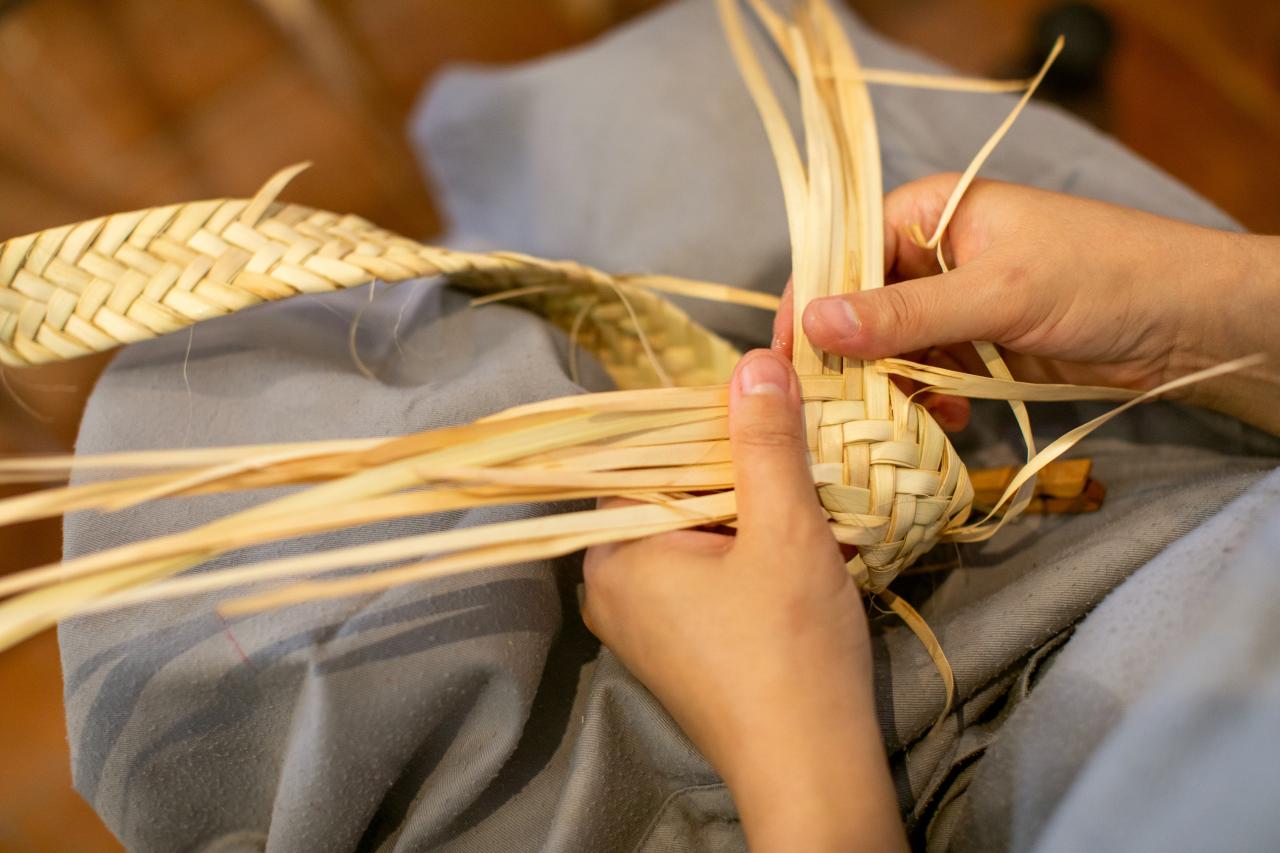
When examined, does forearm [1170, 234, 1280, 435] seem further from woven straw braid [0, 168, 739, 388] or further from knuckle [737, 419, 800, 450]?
woven straw braid [0, 168, 739, 388]

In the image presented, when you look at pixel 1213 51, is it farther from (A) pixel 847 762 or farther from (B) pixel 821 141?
(A) pixel 847 762

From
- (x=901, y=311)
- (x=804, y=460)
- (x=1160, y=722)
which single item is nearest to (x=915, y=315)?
(x=901, y=311)

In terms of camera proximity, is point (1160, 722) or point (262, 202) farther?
point (262, 202)

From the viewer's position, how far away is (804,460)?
44 centimetres

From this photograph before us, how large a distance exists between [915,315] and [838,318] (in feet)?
0.16

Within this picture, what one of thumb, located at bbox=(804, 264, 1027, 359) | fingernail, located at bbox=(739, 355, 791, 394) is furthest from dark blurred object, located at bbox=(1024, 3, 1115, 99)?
fingernail, located at bbox=(739, 355, 791, 394)

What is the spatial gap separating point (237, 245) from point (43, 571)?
8.7 inches

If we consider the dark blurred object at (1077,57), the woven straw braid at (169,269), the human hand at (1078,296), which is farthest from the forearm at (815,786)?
the dark blurred object at (1077,57)

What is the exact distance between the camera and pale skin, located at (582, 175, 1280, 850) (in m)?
0.40

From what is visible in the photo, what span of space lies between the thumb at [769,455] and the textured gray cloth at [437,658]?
0.43 feet

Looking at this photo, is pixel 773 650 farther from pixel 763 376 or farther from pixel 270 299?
pixel 270 299

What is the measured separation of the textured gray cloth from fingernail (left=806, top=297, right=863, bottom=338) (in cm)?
17

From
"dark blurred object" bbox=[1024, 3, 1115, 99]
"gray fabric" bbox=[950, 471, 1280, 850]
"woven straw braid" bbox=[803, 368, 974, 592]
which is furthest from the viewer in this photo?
"dark blurred object" bbox=[1024, 3, 1115, 99]

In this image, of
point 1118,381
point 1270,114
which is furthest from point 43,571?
point 1270,114
